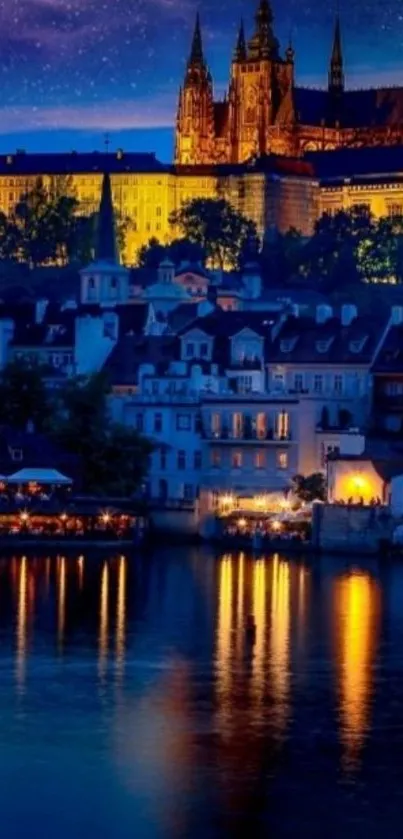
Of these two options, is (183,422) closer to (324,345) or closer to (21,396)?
(21,396)

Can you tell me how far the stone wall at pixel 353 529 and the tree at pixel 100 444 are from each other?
593 centimetres

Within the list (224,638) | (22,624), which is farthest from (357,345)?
(224,638)

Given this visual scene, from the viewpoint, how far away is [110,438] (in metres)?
Answer: 75.1

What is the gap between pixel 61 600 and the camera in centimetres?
5866

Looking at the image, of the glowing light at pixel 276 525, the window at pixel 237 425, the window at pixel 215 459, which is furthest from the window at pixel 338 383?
the glowing light at pixel 276 525

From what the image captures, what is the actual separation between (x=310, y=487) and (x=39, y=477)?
6302mm

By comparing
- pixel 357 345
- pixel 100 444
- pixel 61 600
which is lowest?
pixel 61 600

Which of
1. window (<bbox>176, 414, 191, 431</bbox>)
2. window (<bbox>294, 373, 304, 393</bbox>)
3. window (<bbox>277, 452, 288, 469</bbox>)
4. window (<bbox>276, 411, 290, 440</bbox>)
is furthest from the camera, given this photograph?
window (<bbox>294, 373, 304, 393</bbox>)

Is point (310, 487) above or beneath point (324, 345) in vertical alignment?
beneath

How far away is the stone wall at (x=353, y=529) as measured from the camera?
69.8 metres

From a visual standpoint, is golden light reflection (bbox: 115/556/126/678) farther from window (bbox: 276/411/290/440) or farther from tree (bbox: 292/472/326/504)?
window (bbox: 276/411/290/440)

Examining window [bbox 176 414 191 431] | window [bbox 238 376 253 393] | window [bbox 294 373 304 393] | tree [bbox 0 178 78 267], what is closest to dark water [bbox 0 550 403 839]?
window [bbox 176 414 191 431]

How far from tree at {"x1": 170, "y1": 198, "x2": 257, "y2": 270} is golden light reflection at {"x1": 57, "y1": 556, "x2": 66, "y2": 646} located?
100m

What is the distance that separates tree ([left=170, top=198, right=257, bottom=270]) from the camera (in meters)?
171
